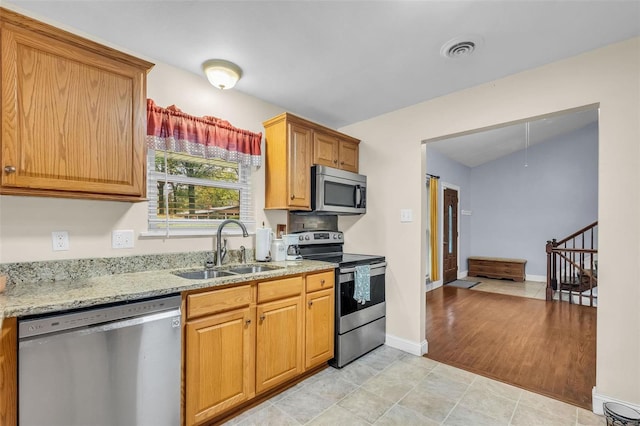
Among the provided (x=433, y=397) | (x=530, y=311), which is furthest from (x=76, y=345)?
(x=530, y=311)

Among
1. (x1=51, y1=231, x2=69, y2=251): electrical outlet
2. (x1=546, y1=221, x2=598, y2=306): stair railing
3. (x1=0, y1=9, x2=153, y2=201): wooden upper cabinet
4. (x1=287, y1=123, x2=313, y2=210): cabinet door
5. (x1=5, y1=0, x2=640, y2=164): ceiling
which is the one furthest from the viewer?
(x1=546, y1=221, x2=598, y2=306): stair railing

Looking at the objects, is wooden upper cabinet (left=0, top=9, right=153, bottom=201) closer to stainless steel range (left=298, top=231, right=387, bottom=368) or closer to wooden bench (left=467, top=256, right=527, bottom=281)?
stainless steel range (left=298, top=231, right=387, bottom=368)

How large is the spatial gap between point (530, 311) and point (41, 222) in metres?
5.52

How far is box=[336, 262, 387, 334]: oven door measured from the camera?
8.61 feet

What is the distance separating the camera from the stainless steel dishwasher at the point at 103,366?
1.25m

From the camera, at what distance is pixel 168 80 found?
2.27 m

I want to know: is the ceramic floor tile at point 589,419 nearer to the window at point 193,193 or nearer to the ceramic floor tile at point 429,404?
the ceramic floor tile at point 429,404

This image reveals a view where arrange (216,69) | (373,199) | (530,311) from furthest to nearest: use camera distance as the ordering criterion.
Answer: (530,311) < (373,199) < (216,69)

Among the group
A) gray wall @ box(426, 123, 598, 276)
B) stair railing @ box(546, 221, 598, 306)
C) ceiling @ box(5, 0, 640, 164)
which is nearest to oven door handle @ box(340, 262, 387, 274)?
ceiling @ box(5, 0, 640, 164)

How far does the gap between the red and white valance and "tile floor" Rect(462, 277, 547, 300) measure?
206 inches

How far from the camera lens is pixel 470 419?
76.5 inches

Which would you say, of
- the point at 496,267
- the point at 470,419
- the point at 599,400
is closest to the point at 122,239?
the point at 470,419

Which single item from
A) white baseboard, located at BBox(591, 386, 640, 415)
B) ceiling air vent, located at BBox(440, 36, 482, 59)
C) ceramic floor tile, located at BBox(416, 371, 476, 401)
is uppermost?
ceiling air vent, located at BBox(440, 36, 482, 59)

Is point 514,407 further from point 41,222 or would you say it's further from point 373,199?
point 41,222
